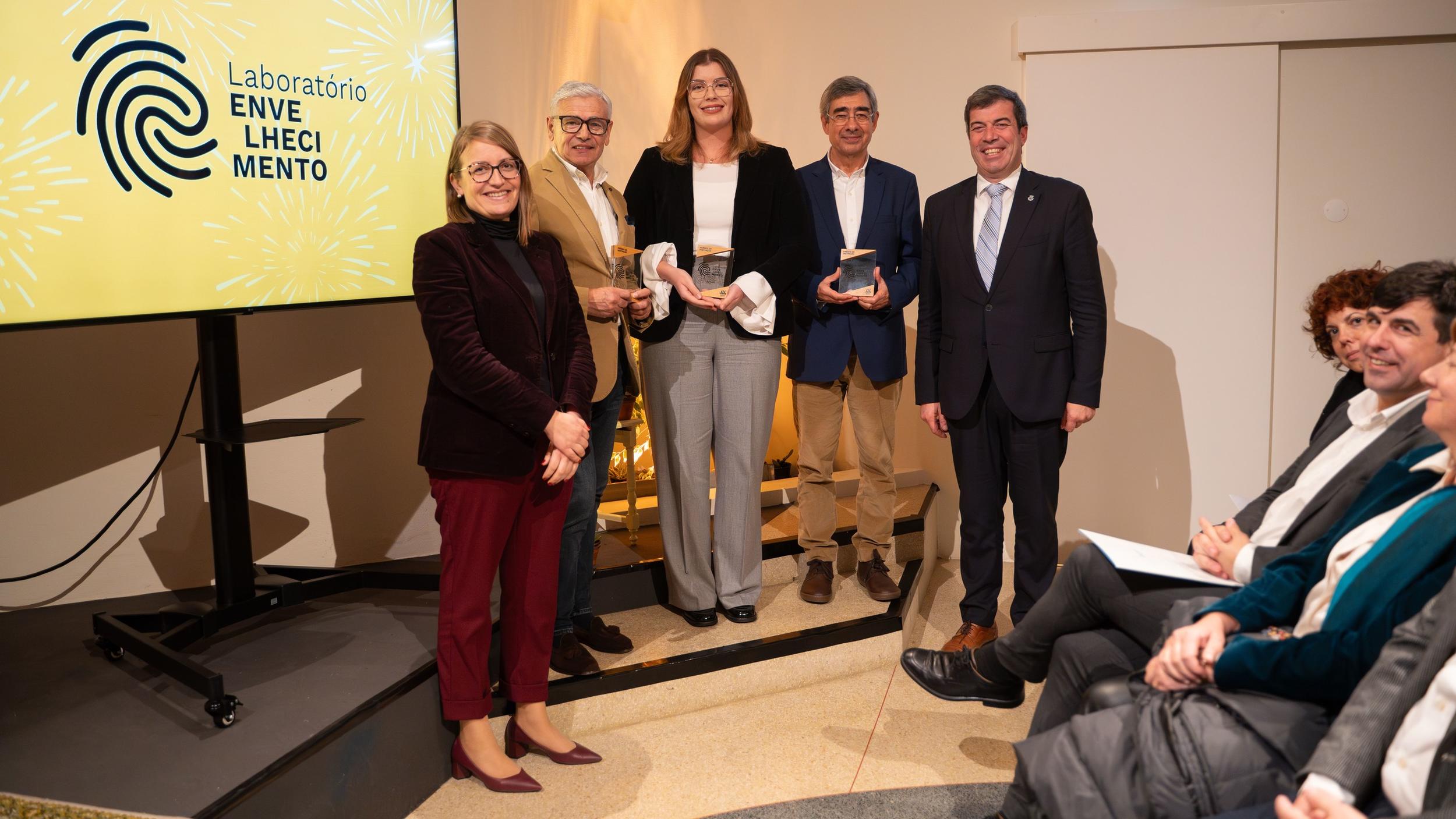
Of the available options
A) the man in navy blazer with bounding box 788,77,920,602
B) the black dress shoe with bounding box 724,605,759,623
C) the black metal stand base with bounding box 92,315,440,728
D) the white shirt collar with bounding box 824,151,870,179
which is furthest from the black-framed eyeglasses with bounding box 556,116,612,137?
the black dress shoe with bounding box 724,605,759,623

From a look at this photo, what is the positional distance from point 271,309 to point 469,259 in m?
0.75

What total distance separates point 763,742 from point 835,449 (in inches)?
47.1

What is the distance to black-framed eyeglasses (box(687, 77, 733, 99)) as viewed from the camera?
10.9ft

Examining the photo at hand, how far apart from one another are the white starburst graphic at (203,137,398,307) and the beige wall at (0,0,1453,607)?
30.8 inches

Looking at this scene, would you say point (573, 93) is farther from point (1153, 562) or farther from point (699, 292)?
point (1153, 562)

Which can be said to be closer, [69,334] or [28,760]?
[28,760]

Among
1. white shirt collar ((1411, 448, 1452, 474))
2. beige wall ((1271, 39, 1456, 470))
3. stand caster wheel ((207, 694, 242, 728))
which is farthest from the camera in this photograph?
beige wall ((1271, 39, 1456, 470))

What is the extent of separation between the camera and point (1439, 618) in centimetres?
158

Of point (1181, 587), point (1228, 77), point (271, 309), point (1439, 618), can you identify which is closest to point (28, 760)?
point (271, 309)

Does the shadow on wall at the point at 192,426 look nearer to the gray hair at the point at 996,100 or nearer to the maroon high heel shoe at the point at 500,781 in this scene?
the maroon high heel shoe at the point at 500,781

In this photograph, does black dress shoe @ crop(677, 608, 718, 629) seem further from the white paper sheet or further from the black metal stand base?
the white paper sheet

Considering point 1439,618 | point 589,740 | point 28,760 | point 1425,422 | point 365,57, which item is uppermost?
point 365,57

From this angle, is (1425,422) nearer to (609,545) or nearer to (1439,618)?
(1439,618)

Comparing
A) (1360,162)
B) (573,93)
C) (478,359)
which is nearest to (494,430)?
(478,359)
